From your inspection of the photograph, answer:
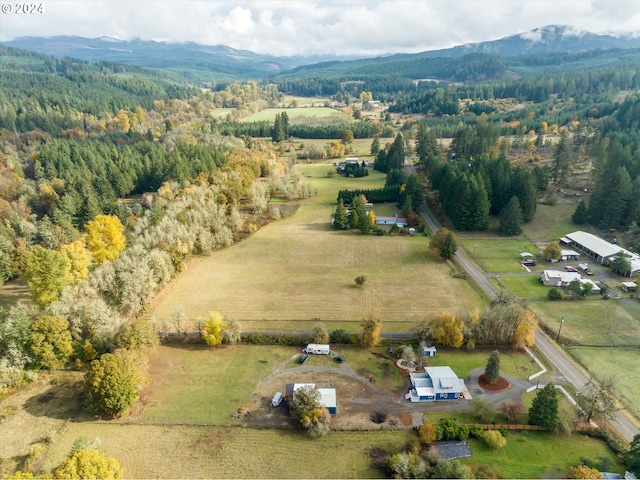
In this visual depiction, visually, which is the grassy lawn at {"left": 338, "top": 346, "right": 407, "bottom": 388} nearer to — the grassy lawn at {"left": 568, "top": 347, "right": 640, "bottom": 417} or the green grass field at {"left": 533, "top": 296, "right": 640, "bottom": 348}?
the grassy lawn at {"left": 568, "top": 347, "right": 640, "bottom": 417}

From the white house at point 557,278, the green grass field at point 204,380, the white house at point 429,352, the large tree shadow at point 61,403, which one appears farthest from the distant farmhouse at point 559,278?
the large tree shadow at point 61,403

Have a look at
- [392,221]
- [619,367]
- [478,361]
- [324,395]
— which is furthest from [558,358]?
[392,221]

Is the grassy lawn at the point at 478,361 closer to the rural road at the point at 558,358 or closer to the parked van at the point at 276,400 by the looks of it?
the rural road at the point at 558,358

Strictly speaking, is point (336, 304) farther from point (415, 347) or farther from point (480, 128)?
point (480, 128)

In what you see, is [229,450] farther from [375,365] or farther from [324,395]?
[375,365]

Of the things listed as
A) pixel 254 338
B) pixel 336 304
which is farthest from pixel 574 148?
pixel 254 338

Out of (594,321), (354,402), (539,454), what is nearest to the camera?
(539,454)

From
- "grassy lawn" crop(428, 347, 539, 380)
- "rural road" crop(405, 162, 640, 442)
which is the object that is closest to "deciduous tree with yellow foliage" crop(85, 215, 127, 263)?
"grassy lawn" crop(428, 347, 539, 380)
